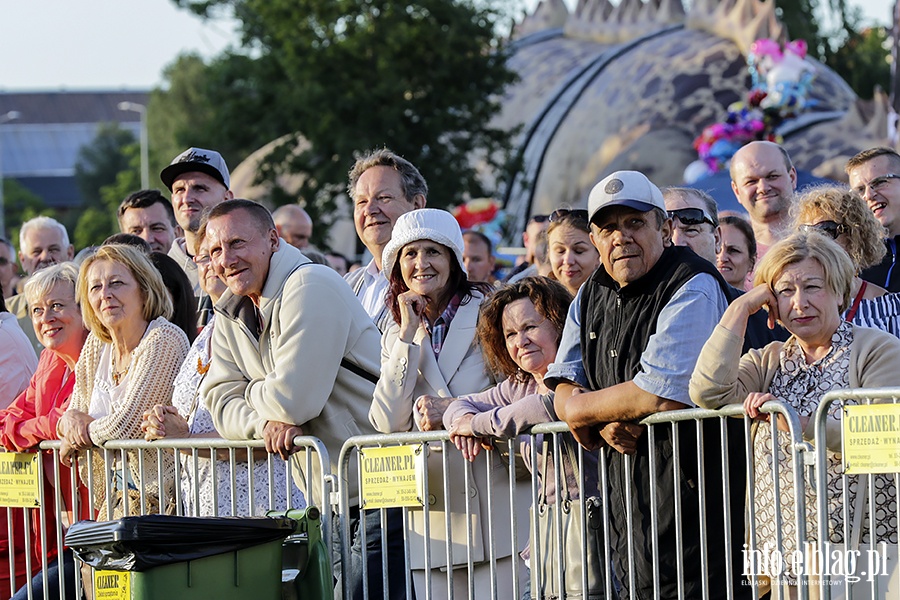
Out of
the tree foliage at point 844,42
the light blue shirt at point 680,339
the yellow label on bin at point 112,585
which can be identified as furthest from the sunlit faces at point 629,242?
the tree foliage at point 844,42

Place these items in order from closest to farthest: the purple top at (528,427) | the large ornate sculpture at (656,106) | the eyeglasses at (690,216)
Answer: the purple top at (528,427)
the eyeglasses at (690,216)
the large ornate sculpture at (656,106)

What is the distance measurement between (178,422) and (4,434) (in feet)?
4.30

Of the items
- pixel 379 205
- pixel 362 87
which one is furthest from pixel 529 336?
pixel 362 87

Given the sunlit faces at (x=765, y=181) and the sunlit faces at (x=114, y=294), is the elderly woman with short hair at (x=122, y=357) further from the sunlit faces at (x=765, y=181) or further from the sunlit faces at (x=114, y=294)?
the sunlit faces at (x=765, y=181)

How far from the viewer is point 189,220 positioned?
784cm

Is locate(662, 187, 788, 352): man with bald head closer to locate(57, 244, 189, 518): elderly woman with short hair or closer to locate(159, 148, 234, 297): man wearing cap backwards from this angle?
locate(57, 244, 189, 518): elderly woman with short hair

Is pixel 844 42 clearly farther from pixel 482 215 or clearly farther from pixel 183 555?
pixel 183 555

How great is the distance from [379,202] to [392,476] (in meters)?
1.71

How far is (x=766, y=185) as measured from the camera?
23.3 ft

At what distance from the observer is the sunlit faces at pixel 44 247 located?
33.6 ft

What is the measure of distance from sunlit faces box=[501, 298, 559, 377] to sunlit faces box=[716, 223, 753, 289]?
1.45 metres

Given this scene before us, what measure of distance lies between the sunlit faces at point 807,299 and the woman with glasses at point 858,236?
0.88 meters

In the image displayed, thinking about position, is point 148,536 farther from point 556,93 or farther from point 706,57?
point 556,93

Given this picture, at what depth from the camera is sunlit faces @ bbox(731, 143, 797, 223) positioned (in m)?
7.09
